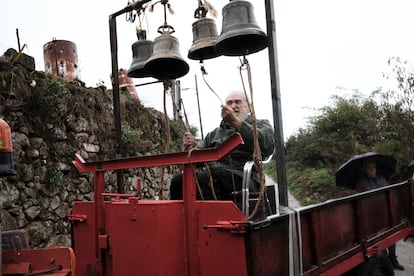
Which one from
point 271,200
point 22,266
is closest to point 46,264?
point 22,266

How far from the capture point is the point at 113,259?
2820 millimetres

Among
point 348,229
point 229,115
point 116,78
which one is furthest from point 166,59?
point 348,229

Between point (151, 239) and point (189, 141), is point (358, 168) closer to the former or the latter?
point (189, 141)

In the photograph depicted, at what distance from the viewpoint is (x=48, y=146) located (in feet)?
18.4

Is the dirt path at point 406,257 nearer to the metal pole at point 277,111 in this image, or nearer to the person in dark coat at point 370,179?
the person in dark coat at point 370,179

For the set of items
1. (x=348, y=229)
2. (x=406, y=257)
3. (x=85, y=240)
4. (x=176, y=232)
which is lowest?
(x=406, y=257)

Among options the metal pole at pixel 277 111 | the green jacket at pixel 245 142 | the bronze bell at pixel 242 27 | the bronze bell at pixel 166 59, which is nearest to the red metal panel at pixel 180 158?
the metal pole at pixel 277 111

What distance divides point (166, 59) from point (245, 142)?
1.02 m

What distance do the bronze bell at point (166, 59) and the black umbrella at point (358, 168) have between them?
140 inches

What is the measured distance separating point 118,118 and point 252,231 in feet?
7.01

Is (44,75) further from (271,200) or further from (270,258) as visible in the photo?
(270,258)

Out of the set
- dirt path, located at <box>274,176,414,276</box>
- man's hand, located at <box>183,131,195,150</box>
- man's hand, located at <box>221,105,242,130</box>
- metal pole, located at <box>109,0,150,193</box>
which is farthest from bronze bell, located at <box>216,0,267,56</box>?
dirt path, located at <box>274,176,414,276</box>

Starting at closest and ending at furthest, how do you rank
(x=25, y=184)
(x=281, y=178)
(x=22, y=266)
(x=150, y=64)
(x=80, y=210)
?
1. (x=22, y=266)
2. (x=281, y=178)
3. (x=80, y=210)
4. (x=150, y=64)
5. (x=25, y=184)

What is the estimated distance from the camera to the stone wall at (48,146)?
502cm
